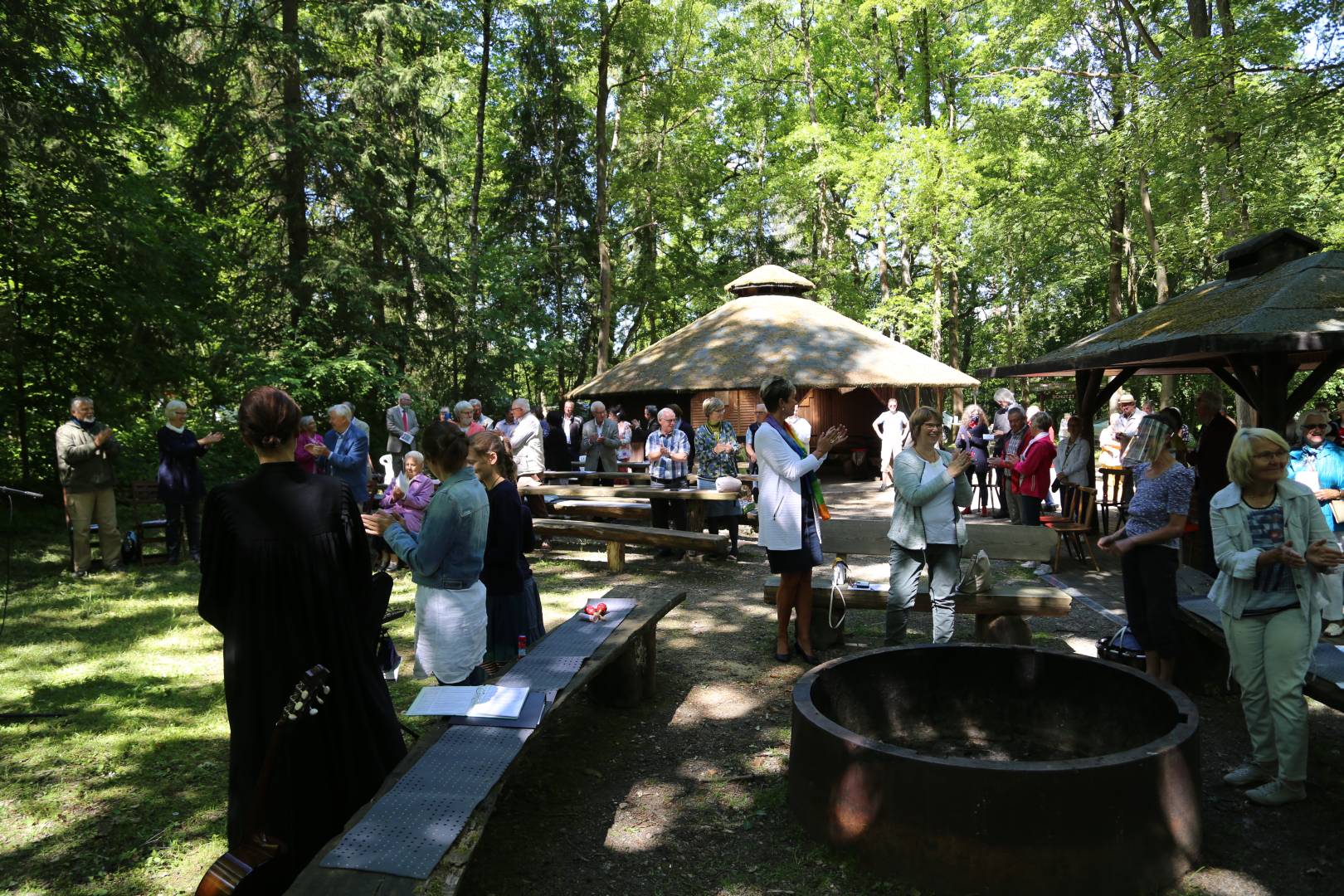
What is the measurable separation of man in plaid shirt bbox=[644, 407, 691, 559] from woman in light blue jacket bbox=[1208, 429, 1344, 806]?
266 inches

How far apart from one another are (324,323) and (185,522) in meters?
8.61

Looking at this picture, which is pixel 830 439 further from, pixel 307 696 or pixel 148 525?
pixel 148 525

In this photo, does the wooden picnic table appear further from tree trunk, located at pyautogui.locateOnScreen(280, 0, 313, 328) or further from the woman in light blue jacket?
tree trunk, located at pyautogui.locateOnScreen(280, 0, 313, 328)

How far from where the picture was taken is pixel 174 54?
10930mm

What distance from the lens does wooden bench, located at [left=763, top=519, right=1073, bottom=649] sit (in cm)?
595

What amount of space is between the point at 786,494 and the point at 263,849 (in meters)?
3.83

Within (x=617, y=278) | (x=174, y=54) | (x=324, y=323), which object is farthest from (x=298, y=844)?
(x=617, y=278)

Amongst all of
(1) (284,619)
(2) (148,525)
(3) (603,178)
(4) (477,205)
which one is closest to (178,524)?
(2) (148,525)

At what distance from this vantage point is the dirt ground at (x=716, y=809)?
3.51m

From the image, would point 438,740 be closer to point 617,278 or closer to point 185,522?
point 185,522

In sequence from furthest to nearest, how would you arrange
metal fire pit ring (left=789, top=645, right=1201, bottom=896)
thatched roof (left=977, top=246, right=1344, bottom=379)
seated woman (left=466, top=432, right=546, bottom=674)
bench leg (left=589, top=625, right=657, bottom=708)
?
1. thatched roof (left=977, top=246, right=1344, bottom=379)
2. bench leg (left=589, top=625, right=657, bottom=708)
3. seated woman (left=466, top=432, right=546, bottom=674)
4. metal fire pit ring (left=789, top=645, right=1201, bottom=896)

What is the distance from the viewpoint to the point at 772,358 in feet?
67.4

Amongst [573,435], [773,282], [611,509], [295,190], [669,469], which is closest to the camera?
[669,469]

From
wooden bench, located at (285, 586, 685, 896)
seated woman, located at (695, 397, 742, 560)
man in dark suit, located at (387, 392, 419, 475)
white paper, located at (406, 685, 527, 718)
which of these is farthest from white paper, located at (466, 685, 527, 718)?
man in dark suit, located at (387, 392, 419, 475)
